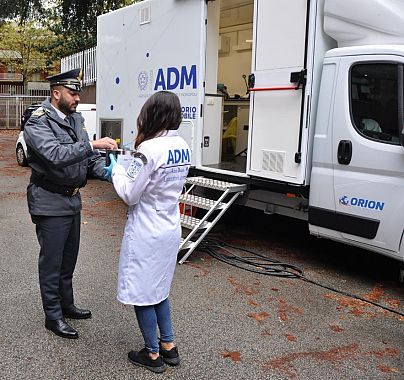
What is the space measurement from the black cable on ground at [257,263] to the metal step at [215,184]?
78cm

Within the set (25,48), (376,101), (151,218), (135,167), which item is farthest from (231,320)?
(25,48)

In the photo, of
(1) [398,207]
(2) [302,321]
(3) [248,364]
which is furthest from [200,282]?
(1) [398,207]

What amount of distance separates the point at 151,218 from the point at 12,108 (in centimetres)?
2459

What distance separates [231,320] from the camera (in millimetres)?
4133

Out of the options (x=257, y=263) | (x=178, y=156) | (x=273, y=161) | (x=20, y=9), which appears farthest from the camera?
(x=20, y=9)

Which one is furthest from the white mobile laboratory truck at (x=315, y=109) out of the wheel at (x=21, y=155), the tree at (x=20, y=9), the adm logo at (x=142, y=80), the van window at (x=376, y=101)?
the tree at (x=20, y=9)

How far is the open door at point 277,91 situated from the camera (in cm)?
502

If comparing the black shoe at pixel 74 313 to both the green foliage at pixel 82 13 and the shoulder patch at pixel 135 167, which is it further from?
the green foliage at pixel 82 13

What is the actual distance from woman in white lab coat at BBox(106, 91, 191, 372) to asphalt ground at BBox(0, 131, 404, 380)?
569mm

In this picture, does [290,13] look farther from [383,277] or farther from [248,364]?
[248,364]

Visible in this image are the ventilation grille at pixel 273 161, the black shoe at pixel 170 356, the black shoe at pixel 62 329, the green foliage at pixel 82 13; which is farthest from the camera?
the green foliage at pixel 82 13

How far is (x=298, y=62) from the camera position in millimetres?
4992

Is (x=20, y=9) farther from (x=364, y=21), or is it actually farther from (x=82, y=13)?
(x=364, y=21)

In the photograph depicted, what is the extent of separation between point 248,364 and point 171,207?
48.3 inches
